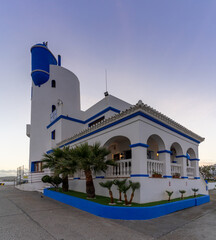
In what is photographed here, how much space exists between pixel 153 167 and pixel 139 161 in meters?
1.74

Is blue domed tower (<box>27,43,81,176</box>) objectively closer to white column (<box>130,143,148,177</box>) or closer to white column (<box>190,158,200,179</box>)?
white column (<box>130,143,148,177</box>)

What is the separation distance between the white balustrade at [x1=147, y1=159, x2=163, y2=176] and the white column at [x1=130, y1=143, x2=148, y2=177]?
774mm

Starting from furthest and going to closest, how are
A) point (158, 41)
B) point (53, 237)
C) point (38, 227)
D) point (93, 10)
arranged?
point (158, 41), point (93, 10), point (38, 227), point (53, 237)

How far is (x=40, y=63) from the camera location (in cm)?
2383

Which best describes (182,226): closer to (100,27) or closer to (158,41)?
(158,41)

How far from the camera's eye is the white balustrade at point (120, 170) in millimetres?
10453

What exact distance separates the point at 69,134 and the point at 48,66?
432 inches

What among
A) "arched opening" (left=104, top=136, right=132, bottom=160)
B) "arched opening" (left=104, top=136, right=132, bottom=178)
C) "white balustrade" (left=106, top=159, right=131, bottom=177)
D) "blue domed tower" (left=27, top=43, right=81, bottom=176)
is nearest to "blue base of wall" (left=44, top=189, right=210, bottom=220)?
"white balustrade" (left=106, top=159, right=131, bottom=177)

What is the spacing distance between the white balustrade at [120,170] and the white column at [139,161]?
85 cm

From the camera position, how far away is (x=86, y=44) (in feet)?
55.6

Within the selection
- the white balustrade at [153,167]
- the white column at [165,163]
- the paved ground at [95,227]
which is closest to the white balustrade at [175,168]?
the white column at [165,163]

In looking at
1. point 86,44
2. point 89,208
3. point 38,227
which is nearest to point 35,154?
point 86,44

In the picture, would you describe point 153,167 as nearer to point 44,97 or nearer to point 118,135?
point 118,135

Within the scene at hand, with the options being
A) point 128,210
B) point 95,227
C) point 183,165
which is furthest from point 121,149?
point 95,227
